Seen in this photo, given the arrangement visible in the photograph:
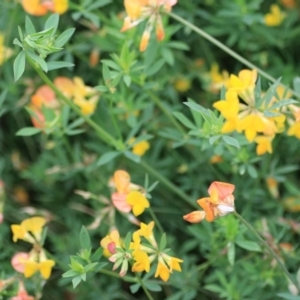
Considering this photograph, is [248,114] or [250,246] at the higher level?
[248,114]

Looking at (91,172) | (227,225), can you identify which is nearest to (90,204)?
(91,172)

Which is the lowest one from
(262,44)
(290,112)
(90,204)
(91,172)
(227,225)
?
(90,204)

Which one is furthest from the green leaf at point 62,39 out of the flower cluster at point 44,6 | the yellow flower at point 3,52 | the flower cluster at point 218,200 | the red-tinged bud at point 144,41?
the yellow flower at point 3,52

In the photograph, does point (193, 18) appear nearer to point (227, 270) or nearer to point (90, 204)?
point (90, 204)

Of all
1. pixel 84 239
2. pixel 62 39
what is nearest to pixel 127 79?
pixel 62 39

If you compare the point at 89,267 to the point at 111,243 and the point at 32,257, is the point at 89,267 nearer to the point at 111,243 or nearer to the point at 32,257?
the point at 111,243

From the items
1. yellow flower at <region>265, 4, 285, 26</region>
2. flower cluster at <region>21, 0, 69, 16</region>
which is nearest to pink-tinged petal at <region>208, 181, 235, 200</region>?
flower cluster at <region>21, 0, 69, 16</region>
